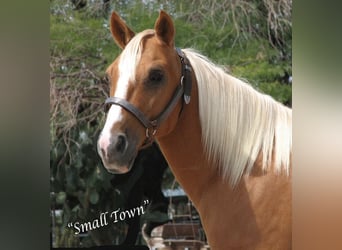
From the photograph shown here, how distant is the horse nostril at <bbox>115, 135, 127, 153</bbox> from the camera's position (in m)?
2.29

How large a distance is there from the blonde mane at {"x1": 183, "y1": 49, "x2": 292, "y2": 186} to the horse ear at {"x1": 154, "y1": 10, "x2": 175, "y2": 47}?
0.20m

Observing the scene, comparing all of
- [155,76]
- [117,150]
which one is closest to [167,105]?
[155,76]

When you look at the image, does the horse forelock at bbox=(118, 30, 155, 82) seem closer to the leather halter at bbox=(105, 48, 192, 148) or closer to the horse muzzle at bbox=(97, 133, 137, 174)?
the leather halter at bbox=(105, 48, 192, 148)

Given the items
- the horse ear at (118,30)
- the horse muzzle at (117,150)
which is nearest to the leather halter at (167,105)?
the horse muzzle at (117,150)

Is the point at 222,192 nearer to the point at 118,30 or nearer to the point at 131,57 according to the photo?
the point at 131,57

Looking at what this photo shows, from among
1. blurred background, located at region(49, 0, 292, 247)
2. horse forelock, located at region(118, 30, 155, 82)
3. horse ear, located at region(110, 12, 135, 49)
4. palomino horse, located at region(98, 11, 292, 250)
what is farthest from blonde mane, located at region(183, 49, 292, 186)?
horse ear, located at region(110, 12, 135, 49)

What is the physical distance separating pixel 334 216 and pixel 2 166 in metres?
2.35

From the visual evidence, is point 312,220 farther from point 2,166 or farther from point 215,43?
point 2,166

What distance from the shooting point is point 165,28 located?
2.44m

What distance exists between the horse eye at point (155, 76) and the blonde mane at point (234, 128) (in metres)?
0.24

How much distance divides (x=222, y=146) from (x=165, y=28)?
0.82 meters

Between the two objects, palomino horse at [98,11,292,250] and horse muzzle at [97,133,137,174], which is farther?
palomino horse at [98,11,292,250]

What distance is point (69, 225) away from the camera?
265cm

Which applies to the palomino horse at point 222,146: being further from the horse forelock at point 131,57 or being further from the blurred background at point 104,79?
the blurred background at point 104,79
